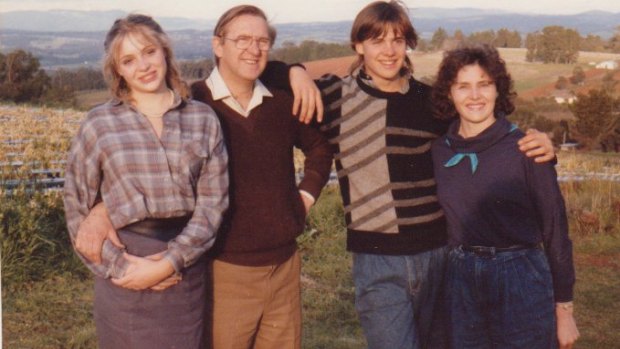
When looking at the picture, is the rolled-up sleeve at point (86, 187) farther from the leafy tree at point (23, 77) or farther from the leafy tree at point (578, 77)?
the leafy tree at point (578, 77)

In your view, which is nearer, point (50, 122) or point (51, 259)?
point (51, 259)

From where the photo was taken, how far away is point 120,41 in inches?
95.3

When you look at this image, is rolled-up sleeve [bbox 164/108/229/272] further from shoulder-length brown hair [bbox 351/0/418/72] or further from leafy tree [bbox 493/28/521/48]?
leafy tree [bbox 493/28/521/48]

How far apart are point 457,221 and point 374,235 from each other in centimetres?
31

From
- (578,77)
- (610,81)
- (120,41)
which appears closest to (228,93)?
(120,41)

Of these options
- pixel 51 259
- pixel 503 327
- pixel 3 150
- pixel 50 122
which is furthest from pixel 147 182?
pixel 50 122

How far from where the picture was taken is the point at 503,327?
2.65 m

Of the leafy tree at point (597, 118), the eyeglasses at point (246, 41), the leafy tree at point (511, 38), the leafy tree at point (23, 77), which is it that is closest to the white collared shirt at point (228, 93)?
the eyeglasses at point (246, 41)

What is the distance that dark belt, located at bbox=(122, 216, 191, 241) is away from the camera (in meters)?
2.40

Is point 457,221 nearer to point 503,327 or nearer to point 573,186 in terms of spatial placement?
point 503,327

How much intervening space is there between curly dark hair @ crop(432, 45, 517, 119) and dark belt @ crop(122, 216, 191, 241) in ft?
3.50

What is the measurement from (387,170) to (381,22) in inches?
21.3

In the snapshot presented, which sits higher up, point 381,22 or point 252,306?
point 381,22

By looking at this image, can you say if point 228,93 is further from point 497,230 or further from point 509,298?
point 509,298
